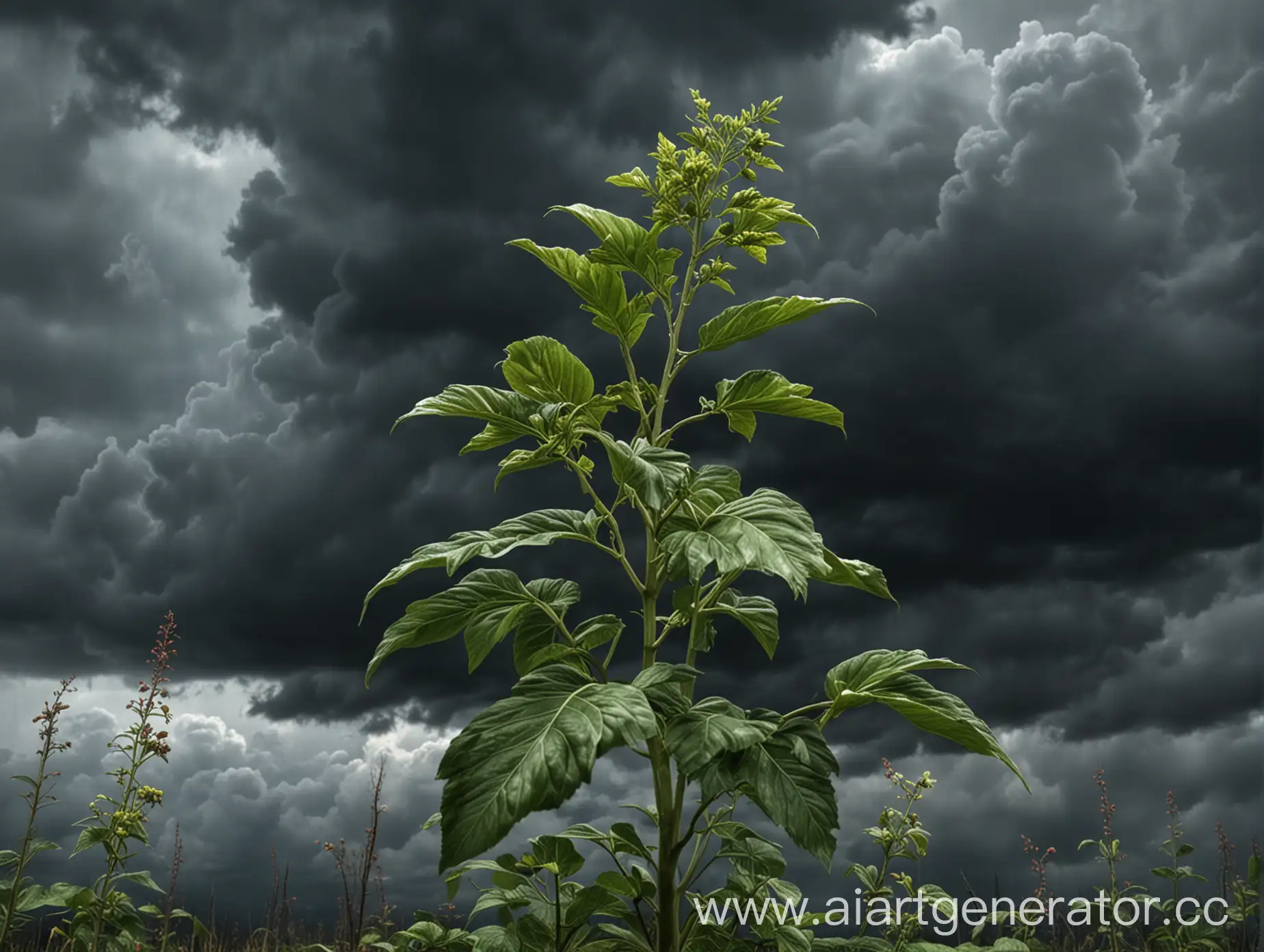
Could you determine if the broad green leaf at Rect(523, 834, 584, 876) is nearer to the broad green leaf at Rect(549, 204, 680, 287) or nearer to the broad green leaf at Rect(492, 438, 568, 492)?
the broad green leaf at Rect(492, 438, 568, 492)

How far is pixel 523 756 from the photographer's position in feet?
6.85

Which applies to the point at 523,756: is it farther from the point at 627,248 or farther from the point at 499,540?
the point at 627,248

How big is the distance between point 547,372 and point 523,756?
126 centimetres

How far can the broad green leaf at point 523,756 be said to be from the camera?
198 centimetres

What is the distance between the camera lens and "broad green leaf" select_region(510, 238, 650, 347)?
2.98 m

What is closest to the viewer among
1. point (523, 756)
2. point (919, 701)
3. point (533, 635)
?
point (523, 756)

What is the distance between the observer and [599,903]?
2738 millimetres

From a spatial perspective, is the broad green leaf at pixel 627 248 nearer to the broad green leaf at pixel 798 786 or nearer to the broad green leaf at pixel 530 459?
the broad green leaf at pixel 530 459

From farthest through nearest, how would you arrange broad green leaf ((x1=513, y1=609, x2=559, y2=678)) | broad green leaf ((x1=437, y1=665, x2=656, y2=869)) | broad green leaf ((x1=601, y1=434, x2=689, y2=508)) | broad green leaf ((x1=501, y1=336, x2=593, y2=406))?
broad green leaf ((x1=513, y1=609, x2=559, y2=678)), broad green leaf ((x1=501, y1=336, x2=593, y2=406)), broad green leaf ((x1=601, y1=434, x2=689, y2=508)), broad green leaf ((x1=437, y1=665, x2=656, y2=869))

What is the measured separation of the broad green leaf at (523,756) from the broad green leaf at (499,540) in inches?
18.1

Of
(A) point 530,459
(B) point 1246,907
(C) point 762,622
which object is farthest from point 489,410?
(B) point 1246,907

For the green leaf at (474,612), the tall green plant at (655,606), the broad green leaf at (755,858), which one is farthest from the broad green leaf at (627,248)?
the broad green leaf at (755,858)

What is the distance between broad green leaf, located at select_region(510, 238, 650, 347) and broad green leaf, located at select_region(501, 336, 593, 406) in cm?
23

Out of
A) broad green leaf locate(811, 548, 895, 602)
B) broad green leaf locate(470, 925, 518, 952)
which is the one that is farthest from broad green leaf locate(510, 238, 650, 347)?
broad green leaf locate(470, 925, 518, 952)
